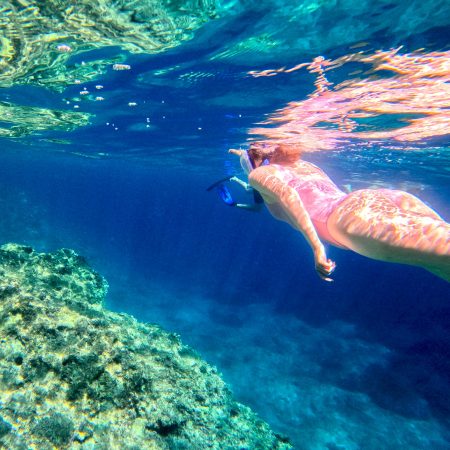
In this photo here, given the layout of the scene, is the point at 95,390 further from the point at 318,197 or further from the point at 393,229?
the point at 318,197

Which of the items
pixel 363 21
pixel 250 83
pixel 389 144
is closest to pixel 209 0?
pixel 363 21

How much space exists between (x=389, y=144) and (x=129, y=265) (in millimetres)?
30984

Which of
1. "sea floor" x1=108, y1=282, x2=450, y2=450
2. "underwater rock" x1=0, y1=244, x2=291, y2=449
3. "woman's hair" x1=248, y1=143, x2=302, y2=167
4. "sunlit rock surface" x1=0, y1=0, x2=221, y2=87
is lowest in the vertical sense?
"sea floor" x1=108, y1=282, x2=450, y2=450

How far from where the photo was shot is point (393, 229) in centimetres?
306

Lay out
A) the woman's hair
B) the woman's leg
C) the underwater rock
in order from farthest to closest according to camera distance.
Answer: the woman's hair < the underwater rock < the woman's leg

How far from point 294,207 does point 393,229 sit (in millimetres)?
1181

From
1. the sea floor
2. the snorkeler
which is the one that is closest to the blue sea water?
the sea floor

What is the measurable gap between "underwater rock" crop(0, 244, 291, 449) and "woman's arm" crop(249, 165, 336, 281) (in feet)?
7.74

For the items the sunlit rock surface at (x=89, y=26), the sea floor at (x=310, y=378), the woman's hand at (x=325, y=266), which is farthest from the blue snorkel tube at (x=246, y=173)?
the sea floor at (x=310, y=378)

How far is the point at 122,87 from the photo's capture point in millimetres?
12312

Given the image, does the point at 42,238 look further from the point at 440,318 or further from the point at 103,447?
the point at 440,318

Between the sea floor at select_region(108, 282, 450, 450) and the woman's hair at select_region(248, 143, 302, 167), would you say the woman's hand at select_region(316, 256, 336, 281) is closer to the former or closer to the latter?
the woman's hair at select_region(248, 143, 302, 167)

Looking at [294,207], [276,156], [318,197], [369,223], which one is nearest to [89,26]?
[276,156]

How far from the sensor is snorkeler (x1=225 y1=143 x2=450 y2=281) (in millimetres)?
2873
